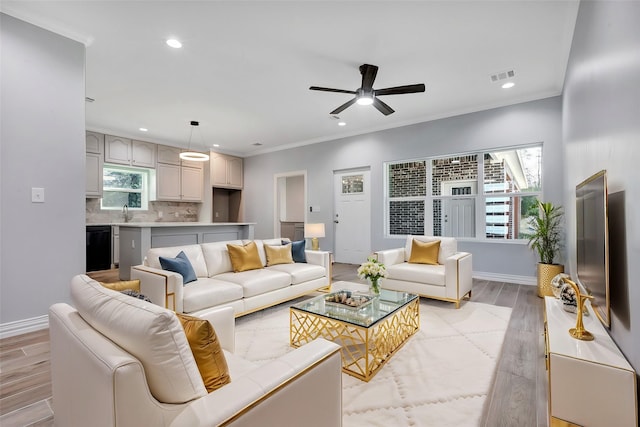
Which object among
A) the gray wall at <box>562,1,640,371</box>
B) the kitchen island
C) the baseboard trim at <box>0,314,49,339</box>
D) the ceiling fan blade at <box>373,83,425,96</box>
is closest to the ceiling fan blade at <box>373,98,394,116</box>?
the ceiling fan blade at <box>373,83,425,96</box>

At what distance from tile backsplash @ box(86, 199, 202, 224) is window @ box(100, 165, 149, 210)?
0.43 ft

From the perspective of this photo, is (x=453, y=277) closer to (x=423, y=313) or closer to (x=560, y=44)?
(x=423, y=313)

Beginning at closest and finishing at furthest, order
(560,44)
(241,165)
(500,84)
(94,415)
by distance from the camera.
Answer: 1. (94,415)
2. (560,44)
3. (500,84)
4. (241,165)

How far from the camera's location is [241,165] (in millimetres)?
8234

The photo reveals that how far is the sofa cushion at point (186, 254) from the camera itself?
296 cm

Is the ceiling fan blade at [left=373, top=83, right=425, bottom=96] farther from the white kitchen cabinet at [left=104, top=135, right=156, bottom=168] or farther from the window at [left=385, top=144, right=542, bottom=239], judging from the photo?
the white kitchen cabinet at [left=104, top=135, right=156, bottom=168]

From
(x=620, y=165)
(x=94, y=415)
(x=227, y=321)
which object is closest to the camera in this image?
(x=94, y=415)

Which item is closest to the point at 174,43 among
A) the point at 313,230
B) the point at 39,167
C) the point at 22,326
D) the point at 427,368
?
the point at 39,167

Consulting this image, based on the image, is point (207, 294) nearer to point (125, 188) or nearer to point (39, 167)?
point (39, 167)

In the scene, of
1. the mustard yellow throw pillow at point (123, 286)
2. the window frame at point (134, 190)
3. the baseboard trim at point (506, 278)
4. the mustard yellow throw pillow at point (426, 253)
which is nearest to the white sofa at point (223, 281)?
the mustard yellow throw pillow at point (123, 286)

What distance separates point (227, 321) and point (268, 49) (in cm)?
278

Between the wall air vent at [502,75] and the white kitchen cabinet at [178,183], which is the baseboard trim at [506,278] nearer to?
the wall air vent at [502,75]

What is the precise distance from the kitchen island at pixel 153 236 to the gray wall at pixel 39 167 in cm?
117

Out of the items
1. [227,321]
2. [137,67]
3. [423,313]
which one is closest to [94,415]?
[227,321]
